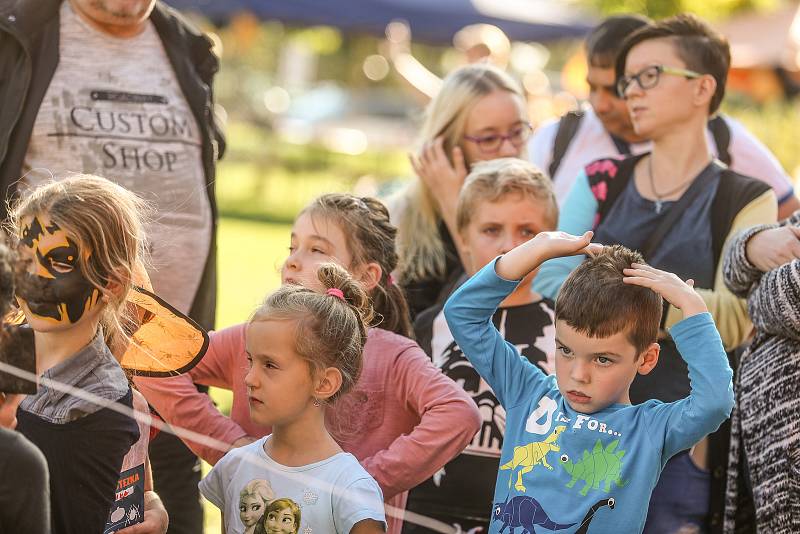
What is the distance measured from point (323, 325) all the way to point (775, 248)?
1.34 meters

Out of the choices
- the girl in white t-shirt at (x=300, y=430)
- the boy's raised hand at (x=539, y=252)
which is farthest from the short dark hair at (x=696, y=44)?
the girl in white t-shirt at (x=300, y=430)

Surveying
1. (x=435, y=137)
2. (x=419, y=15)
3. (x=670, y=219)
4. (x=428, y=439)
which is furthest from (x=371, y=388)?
(x=419, y=15)

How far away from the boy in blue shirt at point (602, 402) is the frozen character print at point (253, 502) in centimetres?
56

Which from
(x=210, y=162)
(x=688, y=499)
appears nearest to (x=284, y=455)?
(x=688, y=499)

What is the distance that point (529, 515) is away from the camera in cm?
259

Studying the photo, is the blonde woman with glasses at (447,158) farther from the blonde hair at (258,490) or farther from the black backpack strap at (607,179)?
the blonde hair at (258,490)

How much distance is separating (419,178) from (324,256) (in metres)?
1.07

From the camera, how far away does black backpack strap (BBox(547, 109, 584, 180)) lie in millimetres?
4504

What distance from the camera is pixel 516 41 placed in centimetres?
1526

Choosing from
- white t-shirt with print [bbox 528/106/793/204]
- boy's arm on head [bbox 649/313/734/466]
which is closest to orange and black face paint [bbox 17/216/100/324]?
boy's arm on head [bbox 649/313/734/466]

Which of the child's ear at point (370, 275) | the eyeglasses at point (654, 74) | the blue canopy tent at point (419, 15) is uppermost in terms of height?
the blue canopy tent at point (419, 15)

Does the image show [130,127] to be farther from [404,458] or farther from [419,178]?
[404,458]

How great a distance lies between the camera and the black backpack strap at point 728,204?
11.1 feet

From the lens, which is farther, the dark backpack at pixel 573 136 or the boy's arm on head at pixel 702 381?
the dark backpack at pixel 573 136
